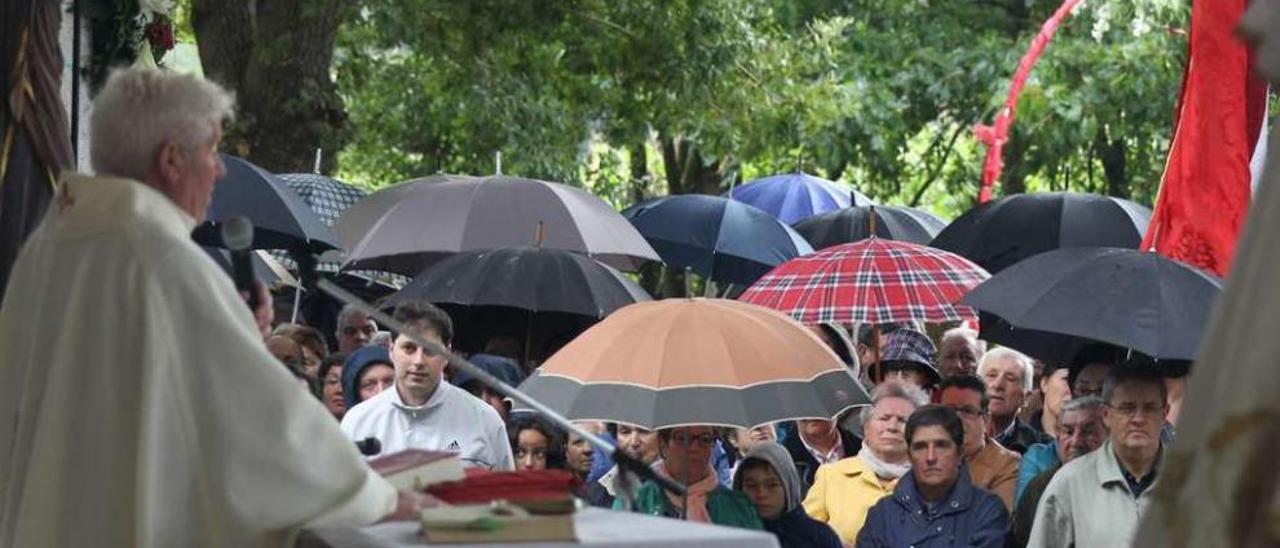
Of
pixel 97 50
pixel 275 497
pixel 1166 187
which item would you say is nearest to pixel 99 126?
pixel 275 497

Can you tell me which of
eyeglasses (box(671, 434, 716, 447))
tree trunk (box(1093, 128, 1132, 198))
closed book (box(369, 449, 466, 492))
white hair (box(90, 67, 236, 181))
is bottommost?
tree trunk (box(1093, 128, 1132, 198))

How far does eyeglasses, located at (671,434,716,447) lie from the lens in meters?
9.22

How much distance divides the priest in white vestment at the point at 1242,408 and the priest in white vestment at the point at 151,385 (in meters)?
2.54

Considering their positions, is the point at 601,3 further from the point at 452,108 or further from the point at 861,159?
the point at 861,159

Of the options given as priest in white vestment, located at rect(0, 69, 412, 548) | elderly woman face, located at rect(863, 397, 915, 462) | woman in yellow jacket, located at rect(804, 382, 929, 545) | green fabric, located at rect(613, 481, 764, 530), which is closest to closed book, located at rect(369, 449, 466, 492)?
priest in white vestment, located at rect(0, 69, 412, 548)

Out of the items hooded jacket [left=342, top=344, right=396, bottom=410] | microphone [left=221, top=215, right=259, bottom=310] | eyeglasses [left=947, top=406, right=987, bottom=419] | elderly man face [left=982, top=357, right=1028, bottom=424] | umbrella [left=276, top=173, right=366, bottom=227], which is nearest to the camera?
microphone [left=221, top=215, right=259, bottom=310]

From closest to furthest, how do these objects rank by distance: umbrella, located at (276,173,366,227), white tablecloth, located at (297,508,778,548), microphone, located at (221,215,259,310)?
white tablecloth, located at (297,508,778,548) < microphone, located at (221,215,259,310) < umbrella, located at (276,173,366,227)

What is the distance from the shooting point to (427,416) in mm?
10461

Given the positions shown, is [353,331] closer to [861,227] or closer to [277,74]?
[861,227]

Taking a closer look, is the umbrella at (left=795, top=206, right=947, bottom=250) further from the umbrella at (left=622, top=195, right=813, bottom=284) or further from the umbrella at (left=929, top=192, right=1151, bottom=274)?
the umbrella at (left=929, top=192, right=1151, bottom=274)

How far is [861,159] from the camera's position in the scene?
26.0m

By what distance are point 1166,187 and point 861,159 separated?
14.4 meters

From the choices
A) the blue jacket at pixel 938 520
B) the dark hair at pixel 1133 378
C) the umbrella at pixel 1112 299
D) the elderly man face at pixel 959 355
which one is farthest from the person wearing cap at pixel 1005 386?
the dark hair at pixel 1133 378

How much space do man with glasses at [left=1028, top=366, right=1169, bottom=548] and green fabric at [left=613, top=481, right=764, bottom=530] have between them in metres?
0.98
